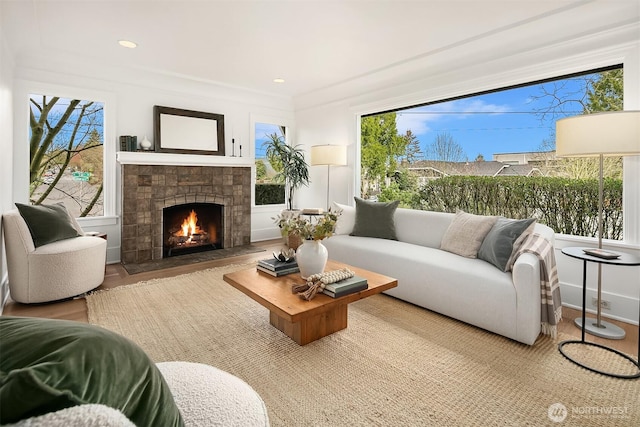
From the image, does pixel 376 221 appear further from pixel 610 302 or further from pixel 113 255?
pixel 113 255

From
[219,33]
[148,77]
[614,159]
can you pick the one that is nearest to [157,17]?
[219,33]

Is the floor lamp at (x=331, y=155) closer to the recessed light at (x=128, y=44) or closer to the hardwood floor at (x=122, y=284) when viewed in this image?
the hardwood floor at (x=122, y=284)

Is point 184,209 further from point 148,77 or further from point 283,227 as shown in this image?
point 283,227

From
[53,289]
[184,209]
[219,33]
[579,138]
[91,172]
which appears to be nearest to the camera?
[579,138]

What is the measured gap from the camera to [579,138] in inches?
96.1

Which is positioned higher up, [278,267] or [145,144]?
[145,144]

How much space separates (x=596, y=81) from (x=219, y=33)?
371cm

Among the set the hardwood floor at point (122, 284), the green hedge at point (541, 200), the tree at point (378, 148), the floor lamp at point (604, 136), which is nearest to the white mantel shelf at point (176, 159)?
the hardwood floor at point (122, 284)

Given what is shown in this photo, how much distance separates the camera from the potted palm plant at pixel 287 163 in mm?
5801

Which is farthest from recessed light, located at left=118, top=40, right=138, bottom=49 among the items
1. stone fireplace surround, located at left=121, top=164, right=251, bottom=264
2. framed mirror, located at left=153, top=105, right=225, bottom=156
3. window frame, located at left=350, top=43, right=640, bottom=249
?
window frame, located at left=350, top=43, right=640, bottom=249

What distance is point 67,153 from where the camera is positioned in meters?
4.23

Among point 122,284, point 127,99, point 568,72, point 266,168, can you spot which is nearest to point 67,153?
point 127,99

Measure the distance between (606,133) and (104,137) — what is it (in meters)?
5.39

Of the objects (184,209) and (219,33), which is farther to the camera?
(184,209)
